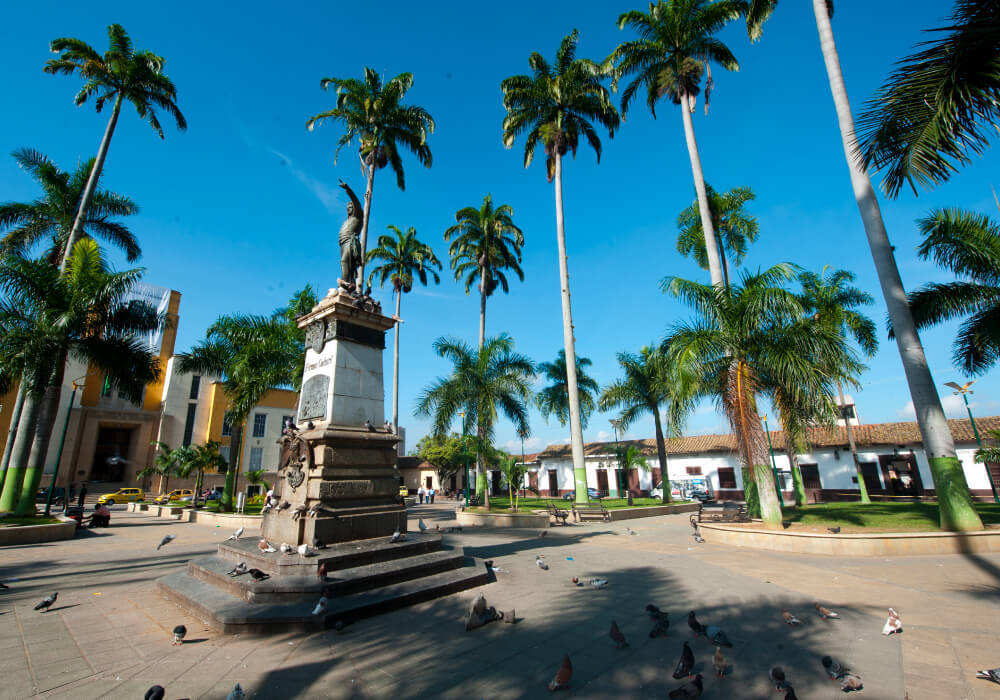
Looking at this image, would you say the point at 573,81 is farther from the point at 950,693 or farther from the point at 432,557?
the point at 950,693

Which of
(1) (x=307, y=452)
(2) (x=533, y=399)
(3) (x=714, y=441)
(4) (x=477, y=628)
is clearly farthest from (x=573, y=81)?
(3) (x=714, y=441)

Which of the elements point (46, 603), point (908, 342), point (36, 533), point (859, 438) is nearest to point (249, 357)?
point (36, 533)

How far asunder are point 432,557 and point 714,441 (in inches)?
1298

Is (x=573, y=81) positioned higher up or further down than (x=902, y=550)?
higher up

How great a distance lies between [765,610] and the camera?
5.62m

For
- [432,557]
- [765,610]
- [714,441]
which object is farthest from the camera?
[714,441]

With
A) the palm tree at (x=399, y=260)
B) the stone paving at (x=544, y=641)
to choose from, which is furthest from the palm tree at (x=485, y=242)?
the stone paving at (x=544, y=641)

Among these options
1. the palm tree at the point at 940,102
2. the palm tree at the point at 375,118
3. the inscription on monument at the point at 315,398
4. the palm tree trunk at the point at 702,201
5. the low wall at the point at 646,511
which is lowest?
the low wall at the point at 646,511

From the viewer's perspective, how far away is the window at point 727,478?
31516 millimetres

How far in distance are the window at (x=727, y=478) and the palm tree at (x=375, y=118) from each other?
29.4 m

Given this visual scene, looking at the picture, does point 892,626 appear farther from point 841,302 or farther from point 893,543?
point 841,302

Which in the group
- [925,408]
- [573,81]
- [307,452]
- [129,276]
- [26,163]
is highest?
[573,81]

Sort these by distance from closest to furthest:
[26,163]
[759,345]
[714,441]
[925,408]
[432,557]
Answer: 1. [432,557]
2. [925,408]
3. [759,345]
4. [26,163]
5. [714,441]

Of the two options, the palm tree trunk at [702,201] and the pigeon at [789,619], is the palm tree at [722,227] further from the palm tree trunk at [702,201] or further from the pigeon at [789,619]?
the pigeon at [789,619]
